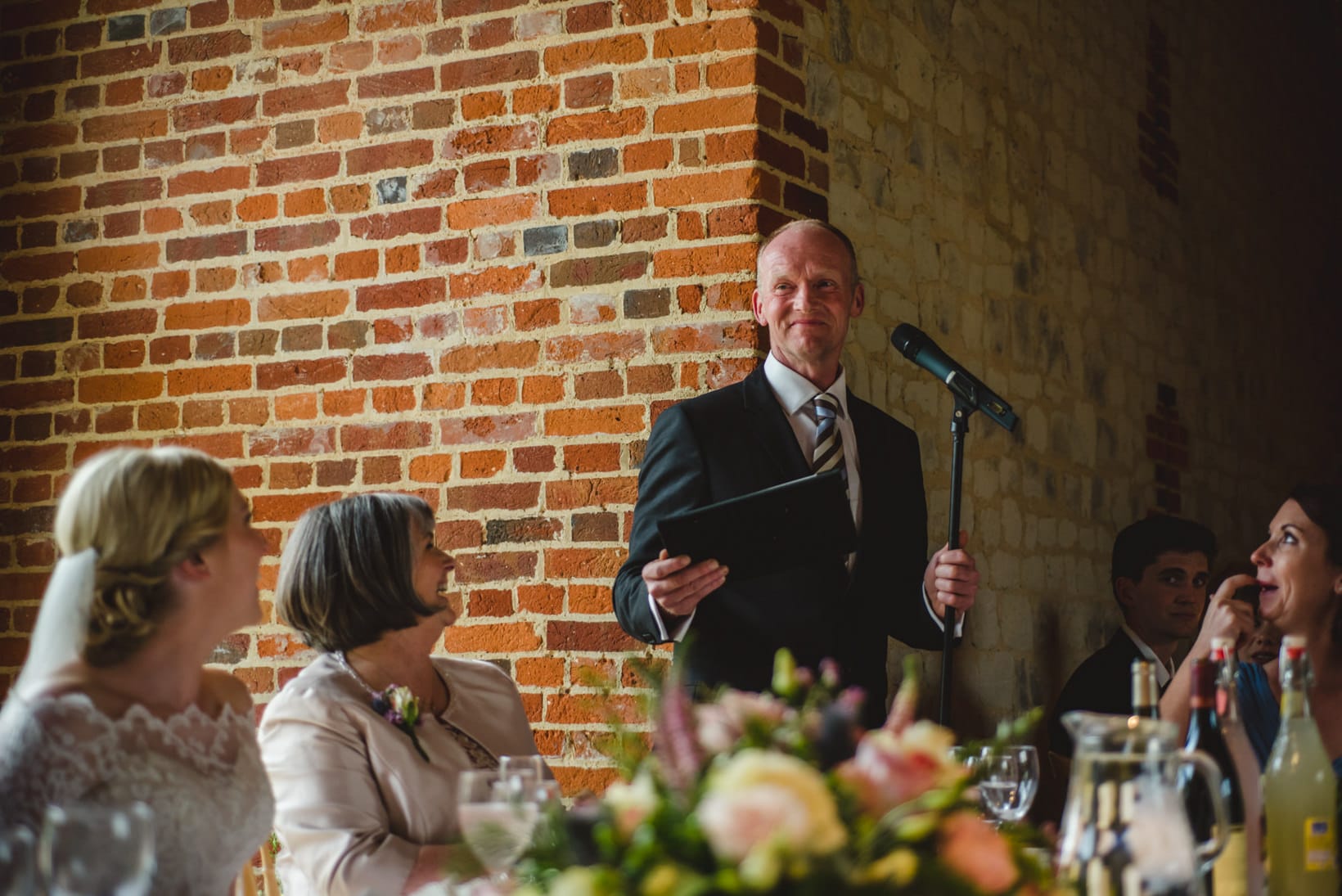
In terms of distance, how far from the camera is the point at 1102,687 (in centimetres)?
403

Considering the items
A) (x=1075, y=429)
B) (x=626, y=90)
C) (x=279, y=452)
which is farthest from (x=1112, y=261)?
(x=279, y=452)

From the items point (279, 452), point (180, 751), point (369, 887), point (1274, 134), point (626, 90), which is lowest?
point (369, 887)

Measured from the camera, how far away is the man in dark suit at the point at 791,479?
287 centimetres

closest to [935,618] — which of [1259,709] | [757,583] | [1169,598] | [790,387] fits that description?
[757,583]

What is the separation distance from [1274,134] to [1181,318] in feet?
6.50

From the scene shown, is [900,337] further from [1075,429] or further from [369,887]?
[1075,429]

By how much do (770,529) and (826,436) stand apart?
0.45m

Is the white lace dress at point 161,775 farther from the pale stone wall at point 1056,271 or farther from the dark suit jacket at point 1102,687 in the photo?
the dark suit jacket at point 1102,687

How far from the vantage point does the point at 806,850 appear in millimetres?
Result: 923

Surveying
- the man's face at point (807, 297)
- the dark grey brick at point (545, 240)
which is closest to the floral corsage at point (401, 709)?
the man's face at point (807, 297)

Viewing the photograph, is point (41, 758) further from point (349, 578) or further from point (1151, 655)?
point (1151, 655)

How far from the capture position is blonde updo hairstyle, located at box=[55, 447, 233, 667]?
184 cm

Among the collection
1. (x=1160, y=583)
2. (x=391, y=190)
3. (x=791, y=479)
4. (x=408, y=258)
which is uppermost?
(x=391, y=190)

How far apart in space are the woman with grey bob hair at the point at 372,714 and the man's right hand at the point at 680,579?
353mm
